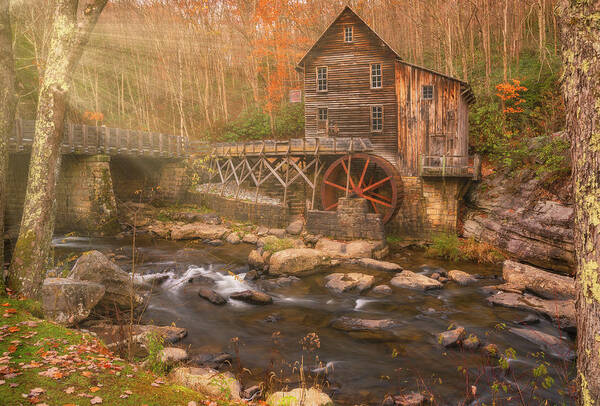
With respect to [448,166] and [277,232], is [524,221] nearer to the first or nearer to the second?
[448,166]

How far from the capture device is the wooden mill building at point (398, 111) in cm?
1630

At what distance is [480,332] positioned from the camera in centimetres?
779

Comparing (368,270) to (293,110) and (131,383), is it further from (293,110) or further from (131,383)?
(293,110)

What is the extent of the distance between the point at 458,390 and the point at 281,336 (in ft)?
11.6

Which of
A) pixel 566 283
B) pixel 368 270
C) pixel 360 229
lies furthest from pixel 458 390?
pixel 360 229

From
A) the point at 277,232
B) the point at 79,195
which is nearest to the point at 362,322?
the point at 277,232

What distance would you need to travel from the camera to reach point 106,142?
18375 mm

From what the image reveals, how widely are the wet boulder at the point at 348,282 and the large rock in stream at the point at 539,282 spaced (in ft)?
13.1

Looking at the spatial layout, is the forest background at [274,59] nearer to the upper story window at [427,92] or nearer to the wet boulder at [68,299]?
the upper story window at [427,92]

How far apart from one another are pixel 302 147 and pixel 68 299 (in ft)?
42.3

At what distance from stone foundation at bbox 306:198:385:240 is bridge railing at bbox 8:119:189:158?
37.4ft

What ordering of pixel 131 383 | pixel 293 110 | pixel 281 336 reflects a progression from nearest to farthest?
pixel 131 383
pixel 281 336
pixel 293 110

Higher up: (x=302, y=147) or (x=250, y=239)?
(x=302, y=147)

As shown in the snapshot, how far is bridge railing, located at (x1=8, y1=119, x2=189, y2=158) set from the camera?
49.0ft
